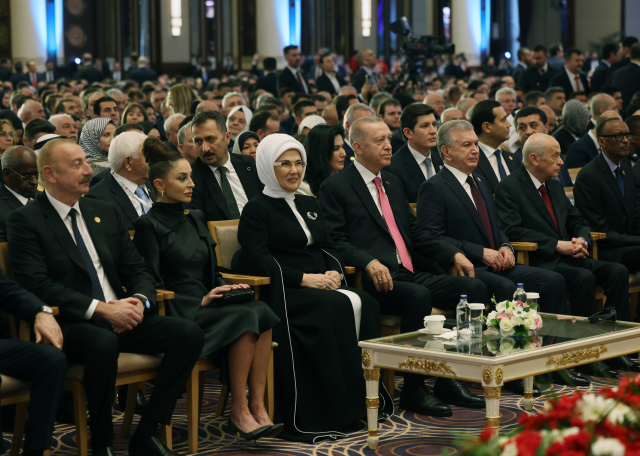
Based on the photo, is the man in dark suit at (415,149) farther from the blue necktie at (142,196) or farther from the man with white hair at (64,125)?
the man with white hair at (64,125)

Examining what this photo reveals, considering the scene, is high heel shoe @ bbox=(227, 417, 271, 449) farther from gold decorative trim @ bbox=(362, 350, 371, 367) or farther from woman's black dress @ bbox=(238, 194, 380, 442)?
gold decorative trim @ bbox=(362, 350, 371, 367)

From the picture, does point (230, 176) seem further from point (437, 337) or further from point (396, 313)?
point (437, 337)

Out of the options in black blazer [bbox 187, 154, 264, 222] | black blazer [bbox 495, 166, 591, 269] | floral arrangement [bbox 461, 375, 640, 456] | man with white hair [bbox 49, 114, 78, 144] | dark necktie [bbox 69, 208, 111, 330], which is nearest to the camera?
floral arrangement [bbox 461, 375, 640, 456]

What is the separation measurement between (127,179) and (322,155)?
1134 millimetres

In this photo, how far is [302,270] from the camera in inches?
168

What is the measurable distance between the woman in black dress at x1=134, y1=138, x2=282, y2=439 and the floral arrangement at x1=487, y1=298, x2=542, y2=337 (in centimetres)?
94

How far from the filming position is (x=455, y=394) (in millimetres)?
4344

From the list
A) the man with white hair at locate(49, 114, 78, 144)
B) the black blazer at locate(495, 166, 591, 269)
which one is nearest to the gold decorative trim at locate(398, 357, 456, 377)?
the black blazer at locate(495, 166, 591, 269)

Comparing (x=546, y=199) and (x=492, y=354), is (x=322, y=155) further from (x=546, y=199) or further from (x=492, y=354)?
(x=492, y=354)

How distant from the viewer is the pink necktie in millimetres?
4695

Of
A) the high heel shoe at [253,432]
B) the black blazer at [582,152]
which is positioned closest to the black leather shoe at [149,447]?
the high heel shoe at [253,432]

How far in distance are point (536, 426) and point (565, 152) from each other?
6579 millimetres

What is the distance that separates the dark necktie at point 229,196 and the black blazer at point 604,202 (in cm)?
218

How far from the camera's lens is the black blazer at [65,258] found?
346 centimetres
